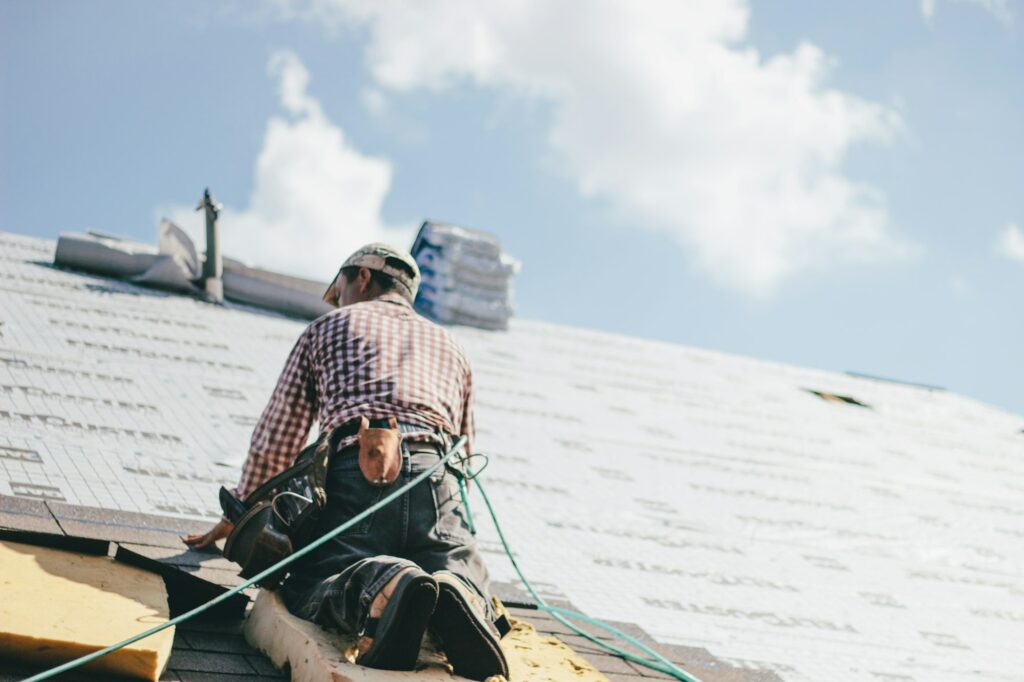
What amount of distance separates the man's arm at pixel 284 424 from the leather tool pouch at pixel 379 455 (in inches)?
12.4

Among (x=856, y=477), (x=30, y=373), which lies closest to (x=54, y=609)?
(x=30, y=373)

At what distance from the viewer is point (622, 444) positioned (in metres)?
6.03

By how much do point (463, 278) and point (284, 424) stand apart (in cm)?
635

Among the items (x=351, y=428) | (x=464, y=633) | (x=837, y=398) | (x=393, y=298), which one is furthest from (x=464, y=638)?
(x=837, y=398)

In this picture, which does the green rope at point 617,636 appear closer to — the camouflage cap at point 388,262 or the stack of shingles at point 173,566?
the camouflage cap at point 388,262

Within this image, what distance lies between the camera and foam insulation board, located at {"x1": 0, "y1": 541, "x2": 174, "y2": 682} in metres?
1.88

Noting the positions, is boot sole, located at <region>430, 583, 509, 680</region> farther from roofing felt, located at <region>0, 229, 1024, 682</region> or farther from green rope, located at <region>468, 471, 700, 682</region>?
roofing felt, located at <region>0, 229, 1024, 682</region>

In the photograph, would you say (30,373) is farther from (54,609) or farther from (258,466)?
(54,609)

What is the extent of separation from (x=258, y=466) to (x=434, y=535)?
543 millimetres

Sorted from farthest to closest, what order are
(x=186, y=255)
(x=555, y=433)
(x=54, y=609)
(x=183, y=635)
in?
(x=186, y=255) < (x=555, y=433) < (x=183, y=635) < (x=54, y=609)

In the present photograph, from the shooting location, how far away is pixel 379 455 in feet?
7.69

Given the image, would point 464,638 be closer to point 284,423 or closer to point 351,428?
point 351,428

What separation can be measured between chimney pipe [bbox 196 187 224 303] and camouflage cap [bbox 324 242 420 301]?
468 centimetres

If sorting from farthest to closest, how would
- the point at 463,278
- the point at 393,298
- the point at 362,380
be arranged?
the point at 463,278, the point at 393,298, the point at 362,380
